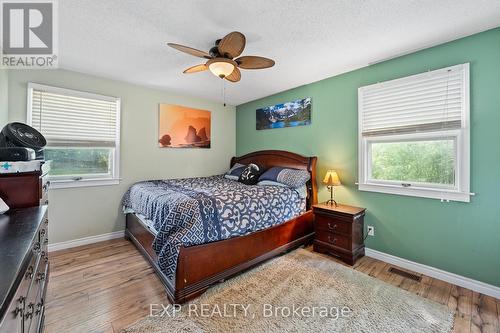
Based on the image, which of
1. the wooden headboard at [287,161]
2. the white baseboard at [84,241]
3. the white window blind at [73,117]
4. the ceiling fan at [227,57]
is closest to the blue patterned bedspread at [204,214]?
the wooden headboard at [287,161]

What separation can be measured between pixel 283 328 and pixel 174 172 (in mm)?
3074

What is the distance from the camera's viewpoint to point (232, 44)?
6.02 ft

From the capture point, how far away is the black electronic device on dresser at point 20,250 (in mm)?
650

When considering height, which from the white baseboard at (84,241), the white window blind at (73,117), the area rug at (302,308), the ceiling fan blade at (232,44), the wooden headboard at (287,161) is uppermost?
the ceiling fan blade at (232,44)

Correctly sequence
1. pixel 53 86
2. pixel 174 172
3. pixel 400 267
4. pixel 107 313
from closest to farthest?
pixel 107 313
pixel 400 267
pixel 53 86
pixel 174 172

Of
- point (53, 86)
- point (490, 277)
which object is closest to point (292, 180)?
point (490, 277)

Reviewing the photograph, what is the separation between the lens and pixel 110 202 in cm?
330

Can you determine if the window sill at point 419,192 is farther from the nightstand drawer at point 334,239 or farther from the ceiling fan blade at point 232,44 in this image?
the ceiling fan blade at point 232,44

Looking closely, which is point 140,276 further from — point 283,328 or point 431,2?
point 431,2

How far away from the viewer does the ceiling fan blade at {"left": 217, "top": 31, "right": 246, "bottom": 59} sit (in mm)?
1730

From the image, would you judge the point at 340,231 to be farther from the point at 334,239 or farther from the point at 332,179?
the point at 332,179

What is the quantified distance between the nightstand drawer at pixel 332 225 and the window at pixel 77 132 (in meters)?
3.06

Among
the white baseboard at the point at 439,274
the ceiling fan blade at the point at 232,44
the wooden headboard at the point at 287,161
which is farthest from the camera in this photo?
the wooden headboard at the point at 287,161

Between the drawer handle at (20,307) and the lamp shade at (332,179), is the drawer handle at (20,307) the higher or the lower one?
the lower one
